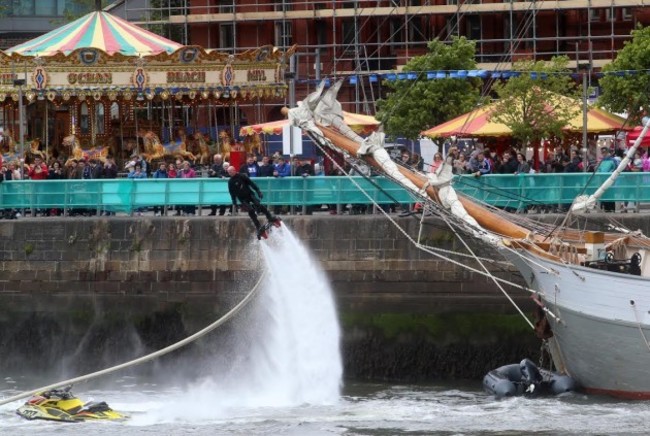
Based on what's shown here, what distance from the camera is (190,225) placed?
135ft

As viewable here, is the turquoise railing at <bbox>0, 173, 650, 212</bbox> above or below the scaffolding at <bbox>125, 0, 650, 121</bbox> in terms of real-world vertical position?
below

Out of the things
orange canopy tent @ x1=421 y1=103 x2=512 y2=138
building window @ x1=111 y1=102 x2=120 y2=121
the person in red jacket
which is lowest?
the person in red jacket

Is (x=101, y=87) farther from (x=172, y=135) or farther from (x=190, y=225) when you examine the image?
(x=190, y=225)

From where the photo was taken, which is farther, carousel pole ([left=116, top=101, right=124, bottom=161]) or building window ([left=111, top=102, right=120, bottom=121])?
building window ([left=111, top=102, right=120, bottom=121])

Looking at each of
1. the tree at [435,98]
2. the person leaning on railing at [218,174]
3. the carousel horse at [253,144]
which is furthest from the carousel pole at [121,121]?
the person leaning on railing at [218,174]

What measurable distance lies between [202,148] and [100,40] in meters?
4.32

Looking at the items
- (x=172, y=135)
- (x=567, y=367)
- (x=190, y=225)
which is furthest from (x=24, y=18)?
(x=567, y=367)

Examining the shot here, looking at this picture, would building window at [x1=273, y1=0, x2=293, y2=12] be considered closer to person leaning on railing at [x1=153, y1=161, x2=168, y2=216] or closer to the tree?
the tree

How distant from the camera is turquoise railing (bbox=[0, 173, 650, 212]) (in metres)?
39.5

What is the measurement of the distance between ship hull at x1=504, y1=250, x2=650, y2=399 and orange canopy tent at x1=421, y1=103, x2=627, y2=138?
44.5ft

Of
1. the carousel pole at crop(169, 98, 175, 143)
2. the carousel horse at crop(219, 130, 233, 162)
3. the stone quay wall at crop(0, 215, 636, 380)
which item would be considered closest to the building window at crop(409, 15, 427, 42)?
the carousel pole at crop(169, 98, 175, 143)

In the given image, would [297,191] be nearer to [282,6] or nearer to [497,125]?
[497,125]

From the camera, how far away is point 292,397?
35.6 meters

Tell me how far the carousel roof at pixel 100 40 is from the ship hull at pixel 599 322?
22606 millimetres
